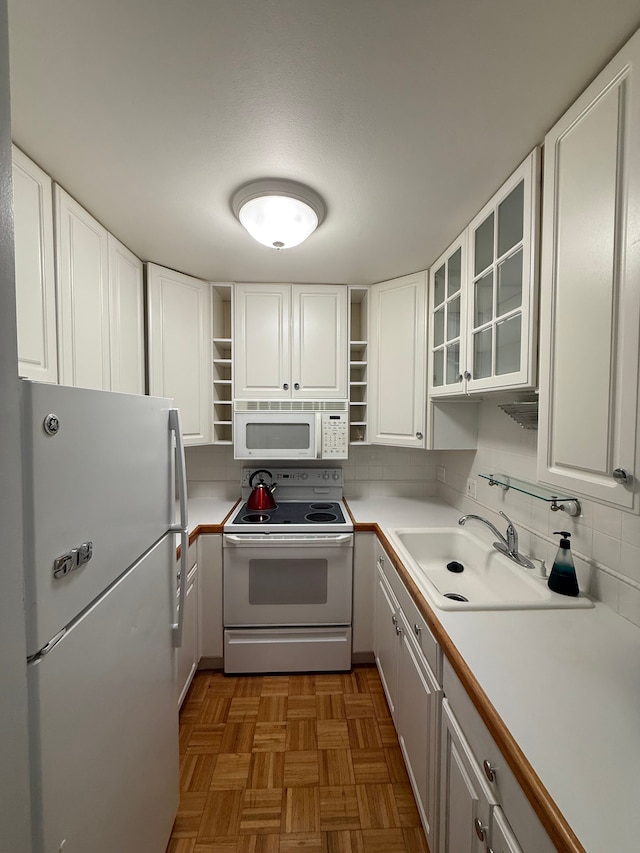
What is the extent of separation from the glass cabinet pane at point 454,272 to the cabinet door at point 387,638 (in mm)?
1517

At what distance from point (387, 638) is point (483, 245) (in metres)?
1.86

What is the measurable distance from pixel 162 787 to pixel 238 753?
0.56 meters

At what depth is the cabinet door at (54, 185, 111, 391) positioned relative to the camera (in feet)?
4.10

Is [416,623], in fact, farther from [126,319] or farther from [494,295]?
[126,319]

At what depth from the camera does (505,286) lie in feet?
3.99

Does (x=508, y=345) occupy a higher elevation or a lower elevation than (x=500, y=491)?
higher

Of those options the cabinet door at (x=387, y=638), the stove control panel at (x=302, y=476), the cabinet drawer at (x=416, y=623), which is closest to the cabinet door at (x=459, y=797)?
the cabinet drawer at (x=416, y=623)

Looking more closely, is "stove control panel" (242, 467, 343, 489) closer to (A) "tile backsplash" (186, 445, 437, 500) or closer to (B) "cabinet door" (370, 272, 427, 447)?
(A) "tile backsplash" (186, 445, 437, 500)

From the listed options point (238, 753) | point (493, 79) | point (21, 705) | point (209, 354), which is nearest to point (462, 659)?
point (21, 705)

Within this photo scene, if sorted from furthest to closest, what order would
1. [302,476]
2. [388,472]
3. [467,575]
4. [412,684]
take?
1. [388,472]
2. [302,476]
3. [467,575]
4. [412,684]

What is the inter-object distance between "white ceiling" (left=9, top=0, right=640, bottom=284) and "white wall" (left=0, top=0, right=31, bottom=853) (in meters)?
0.44

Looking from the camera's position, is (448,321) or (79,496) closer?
(79,496)

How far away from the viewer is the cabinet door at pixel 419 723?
3.39 ft

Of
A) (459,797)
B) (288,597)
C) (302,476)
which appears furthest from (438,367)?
(459,797)
